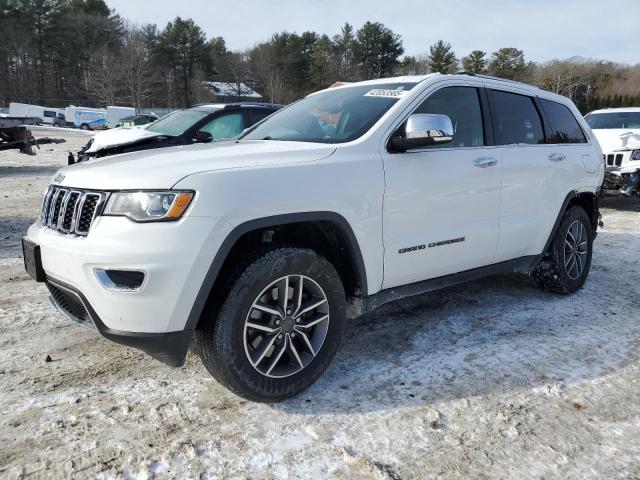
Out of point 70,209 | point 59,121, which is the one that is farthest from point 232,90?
point 70,209

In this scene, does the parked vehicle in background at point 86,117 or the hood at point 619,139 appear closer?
the hood at point 619,139

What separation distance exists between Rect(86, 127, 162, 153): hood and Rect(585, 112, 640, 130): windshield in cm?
864

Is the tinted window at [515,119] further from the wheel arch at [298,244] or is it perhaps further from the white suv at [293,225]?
the wheel arch at [298,244]

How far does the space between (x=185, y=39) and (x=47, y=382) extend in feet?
233

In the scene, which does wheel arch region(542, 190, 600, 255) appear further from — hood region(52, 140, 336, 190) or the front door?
hood region(52, 140, 336, 190)

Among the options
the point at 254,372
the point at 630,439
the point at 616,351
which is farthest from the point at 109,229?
the point at 616,351

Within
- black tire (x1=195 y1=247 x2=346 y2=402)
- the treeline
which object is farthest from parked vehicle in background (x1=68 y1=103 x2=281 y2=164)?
the treeline

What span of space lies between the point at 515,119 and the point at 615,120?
7.90 metres

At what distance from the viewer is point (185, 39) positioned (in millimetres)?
66750

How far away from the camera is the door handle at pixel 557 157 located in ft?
13.9

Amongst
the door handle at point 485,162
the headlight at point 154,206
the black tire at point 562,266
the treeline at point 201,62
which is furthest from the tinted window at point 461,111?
the treeline at point 201,62

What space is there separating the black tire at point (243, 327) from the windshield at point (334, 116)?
850 mm

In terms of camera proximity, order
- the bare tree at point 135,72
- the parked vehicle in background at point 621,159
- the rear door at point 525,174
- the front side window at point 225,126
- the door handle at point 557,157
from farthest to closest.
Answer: the bare tree at point 135,72 → the parked vehicle in background at point 621,159 → the front side window at point 225,126 → the door handle at point 557,157 → the rear door at point 525,174

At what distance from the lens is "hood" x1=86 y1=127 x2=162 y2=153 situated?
759 centimetres
